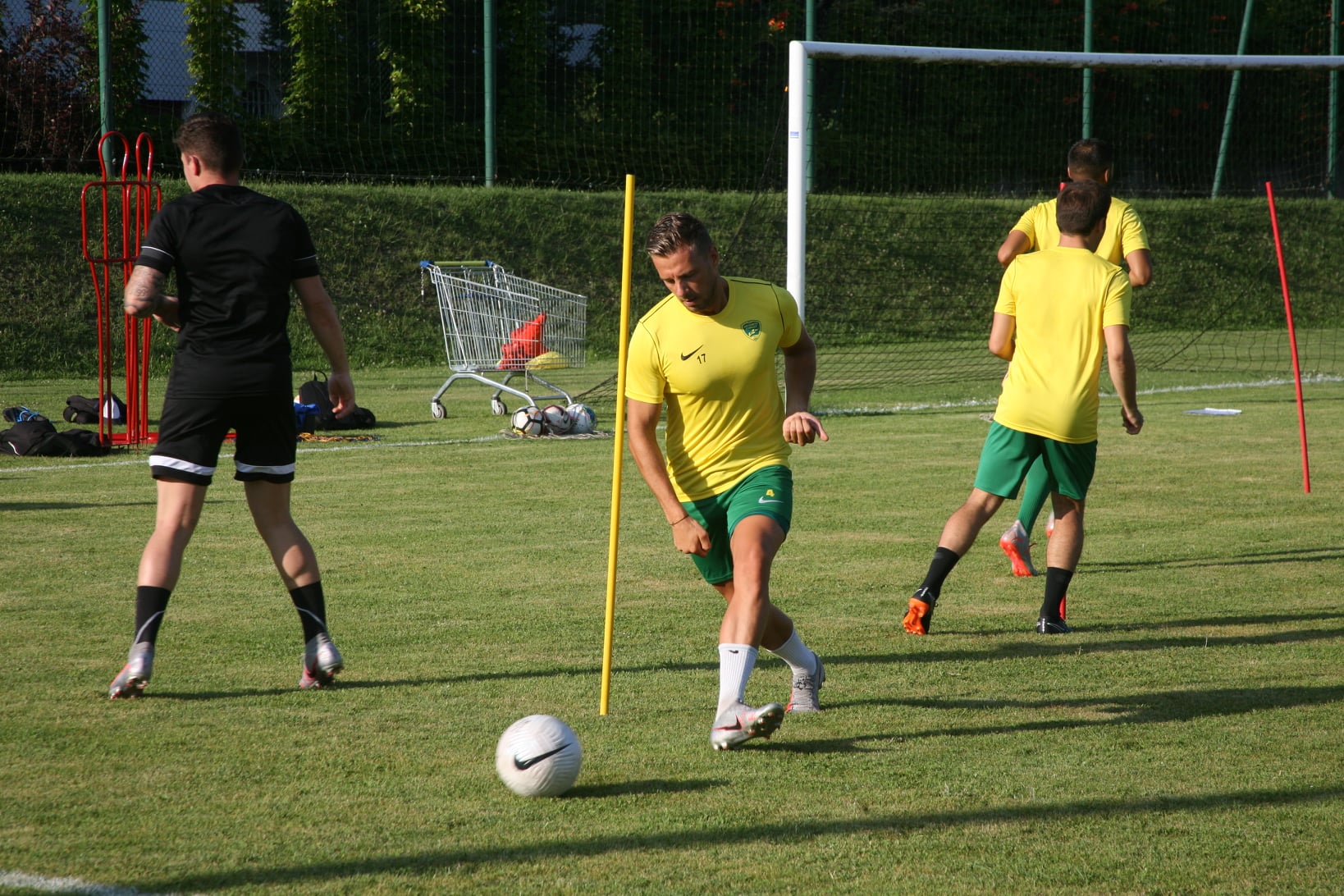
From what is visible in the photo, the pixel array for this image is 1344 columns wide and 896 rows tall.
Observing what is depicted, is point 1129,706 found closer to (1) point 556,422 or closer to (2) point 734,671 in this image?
(2) point 734,671

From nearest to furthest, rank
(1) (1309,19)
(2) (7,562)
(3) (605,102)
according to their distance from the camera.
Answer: (2) (7,562) → (3) (605,102) → (1) (1309,19)

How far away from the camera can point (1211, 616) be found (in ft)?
21.4

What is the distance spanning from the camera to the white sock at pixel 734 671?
4.53 metres

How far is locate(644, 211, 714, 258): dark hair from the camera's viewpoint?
458 cm

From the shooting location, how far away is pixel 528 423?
1288 centimetres

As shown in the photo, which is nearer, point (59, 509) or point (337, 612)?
point (337, 612)

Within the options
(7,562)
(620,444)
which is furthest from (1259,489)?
(7,562)

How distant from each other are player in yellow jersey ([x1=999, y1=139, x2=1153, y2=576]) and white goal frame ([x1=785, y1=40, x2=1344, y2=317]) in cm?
494

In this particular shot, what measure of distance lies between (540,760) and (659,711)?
0.98m

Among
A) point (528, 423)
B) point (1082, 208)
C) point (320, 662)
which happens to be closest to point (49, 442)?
point (528, 423)

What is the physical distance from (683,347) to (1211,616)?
3189 millimetres

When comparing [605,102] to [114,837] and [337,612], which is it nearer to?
[337,612]

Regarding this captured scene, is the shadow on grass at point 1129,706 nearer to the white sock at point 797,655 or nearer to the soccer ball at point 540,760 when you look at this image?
the white sock at point 797,655

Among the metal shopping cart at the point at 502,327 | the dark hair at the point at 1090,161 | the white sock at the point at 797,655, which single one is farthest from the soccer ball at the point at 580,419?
the white sock at the point at 797,655
